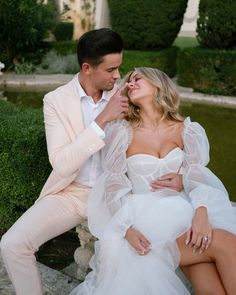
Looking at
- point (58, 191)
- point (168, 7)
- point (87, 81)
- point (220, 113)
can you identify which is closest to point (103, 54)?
point (87, 81)

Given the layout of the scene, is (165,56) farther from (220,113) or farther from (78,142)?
(78,142)

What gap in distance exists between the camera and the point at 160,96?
2893mm

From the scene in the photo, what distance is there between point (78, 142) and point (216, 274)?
40.4 inches

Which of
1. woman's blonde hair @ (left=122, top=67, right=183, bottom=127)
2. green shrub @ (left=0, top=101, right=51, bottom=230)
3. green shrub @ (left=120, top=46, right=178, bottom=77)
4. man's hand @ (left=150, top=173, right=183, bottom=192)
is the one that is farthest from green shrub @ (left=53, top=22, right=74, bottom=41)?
man's hand @ (left=150, top=173, right=183, bottom=192)

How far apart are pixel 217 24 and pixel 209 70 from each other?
1.13 meters

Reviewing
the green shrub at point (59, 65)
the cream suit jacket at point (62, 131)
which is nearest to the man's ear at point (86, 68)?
the cream suit jacket at point (62, 131)

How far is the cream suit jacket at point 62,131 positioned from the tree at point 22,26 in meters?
10.6

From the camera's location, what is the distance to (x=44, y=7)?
51.8ft

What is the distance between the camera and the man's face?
288cm

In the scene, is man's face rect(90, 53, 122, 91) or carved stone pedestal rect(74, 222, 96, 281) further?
carved stone pedestal rect(74, 222, 96, 281)

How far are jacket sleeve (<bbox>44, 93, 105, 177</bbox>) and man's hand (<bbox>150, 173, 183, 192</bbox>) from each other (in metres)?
0.40

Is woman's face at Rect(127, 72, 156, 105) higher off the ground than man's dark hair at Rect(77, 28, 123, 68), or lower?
lower

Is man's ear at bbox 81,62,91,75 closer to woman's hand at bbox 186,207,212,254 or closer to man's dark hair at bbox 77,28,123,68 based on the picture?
man's dark hair at bbox 77,28,123,68

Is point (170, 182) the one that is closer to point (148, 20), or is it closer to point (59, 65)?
point (148, 20)
